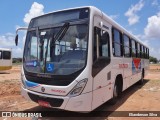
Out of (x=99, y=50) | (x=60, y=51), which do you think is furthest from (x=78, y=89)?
(x=99, y=50)

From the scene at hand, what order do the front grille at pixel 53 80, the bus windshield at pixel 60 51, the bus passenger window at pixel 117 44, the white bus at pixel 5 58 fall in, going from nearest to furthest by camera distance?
1. the front grille at pixel 53 80
2. the bus windshield at pixel 60 51
3. the bus passenger window at pixel 117 44
4. the white bus at pixel 5 58

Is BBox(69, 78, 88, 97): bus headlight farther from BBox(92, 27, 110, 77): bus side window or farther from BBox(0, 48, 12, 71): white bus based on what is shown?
BBox(0, 48, 12, 71): white bus

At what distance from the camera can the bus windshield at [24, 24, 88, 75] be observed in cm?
622

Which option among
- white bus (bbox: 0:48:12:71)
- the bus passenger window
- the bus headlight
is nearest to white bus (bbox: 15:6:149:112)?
the bus headlight

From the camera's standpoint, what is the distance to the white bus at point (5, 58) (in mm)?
27891

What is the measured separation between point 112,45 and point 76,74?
2.66 metres

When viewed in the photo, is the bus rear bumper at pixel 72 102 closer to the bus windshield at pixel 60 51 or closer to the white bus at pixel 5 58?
the bus windshield at pixel 60 51

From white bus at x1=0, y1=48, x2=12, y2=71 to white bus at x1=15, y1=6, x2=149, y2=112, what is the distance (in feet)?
70.9

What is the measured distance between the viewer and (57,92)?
616cm

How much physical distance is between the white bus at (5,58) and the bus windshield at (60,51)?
72.7 ft

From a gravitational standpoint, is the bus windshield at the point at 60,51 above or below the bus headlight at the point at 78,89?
above

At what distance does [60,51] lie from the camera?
21.5ft

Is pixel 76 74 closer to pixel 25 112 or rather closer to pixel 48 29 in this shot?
pixel 48 29

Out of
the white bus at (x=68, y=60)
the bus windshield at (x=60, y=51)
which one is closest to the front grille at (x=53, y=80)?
the white bus at (x=68, y=60)
